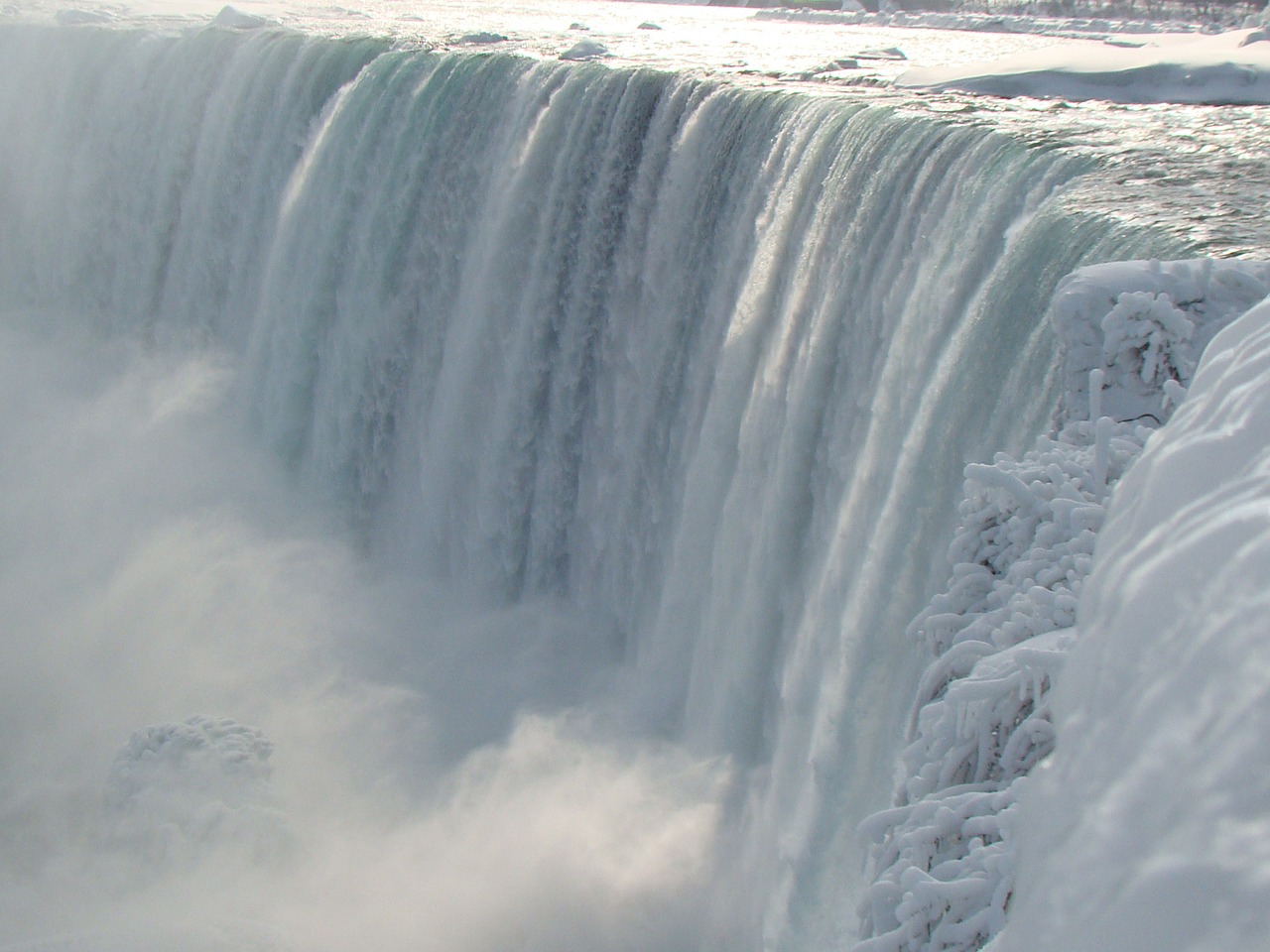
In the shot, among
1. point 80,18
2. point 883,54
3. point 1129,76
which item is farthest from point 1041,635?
point 80,18

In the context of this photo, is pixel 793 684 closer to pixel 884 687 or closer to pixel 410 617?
pixel 884 687

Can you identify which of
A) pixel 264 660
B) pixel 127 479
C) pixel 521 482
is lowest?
pixel 264 660

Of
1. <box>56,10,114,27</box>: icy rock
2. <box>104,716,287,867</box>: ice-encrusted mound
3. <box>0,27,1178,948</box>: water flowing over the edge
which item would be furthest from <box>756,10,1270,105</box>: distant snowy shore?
<box>56,10,114,27</box>: icy rock

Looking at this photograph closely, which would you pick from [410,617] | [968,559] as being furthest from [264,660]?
[968,559]

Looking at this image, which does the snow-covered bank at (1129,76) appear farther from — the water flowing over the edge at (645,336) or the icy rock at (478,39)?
the icy rock at (478,39)

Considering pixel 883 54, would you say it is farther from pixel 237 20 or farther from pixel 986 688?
pixel 986 688
